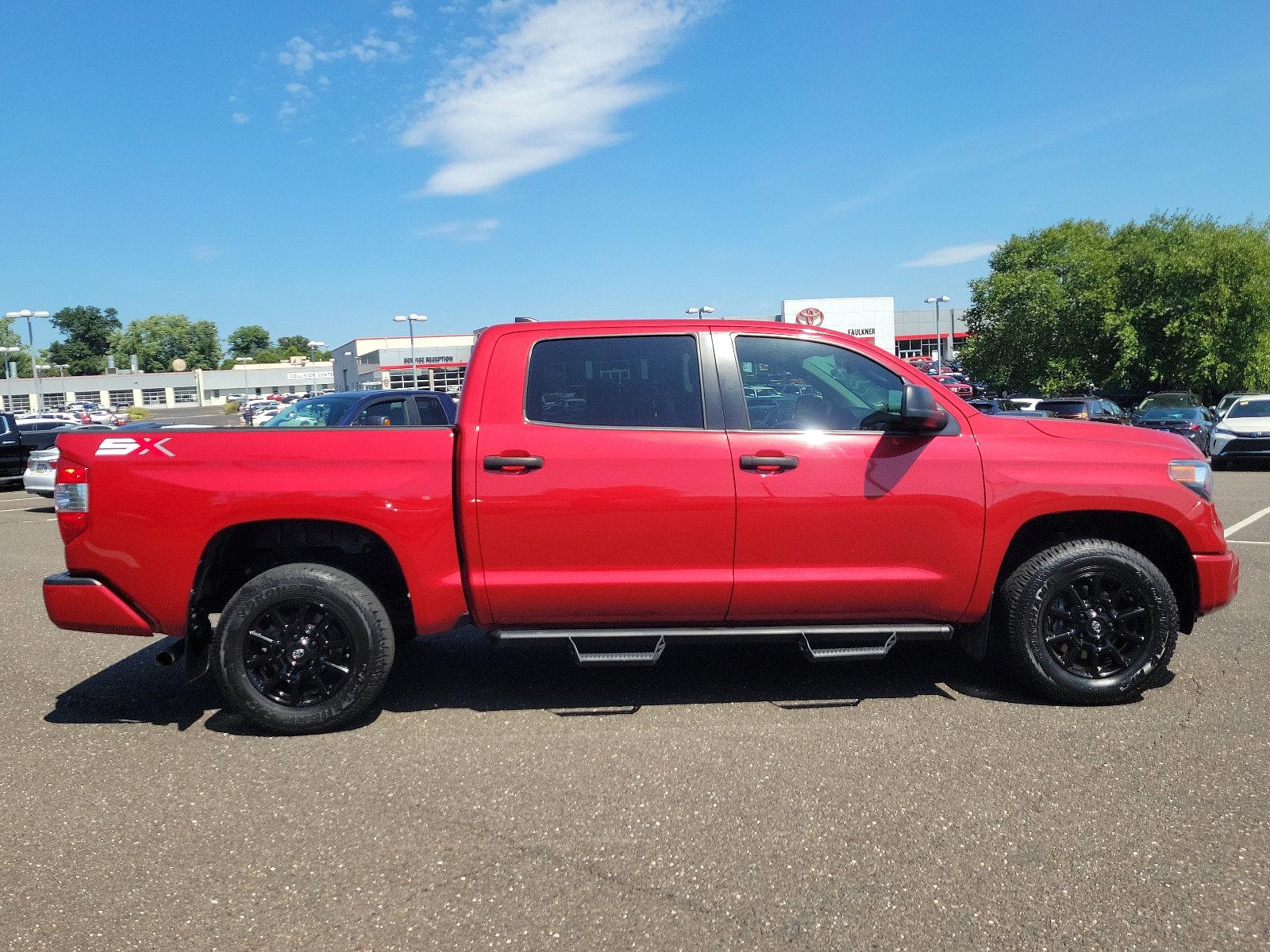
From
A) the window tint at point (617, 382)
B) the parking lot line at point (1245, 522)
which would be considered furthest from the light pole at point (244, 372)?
the window tint at point (617, 382)

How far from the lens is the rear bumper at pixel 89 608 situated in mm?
4309

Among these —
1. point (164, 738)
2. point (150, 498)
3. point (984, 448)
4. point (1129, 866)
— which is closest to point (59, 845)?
point (164, 738)

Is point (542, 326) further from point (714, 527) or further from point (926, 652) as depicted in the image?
point (926, 652)

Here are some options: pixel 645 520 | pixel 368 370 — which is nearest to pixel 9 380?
pixel 368 370

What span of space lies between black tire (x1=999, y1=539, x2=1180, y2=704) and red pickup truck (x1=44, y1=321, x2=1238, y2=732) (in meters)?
0.01

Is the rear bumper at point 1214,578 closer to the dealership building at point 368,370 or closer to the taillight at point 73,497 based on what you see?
the taillight at point 73,497

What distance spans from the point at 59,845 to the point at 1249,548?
9750mm

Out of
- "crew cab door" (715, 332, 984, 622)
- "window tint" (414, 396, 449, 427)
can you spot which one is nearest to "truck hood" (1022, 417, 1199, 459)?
"crew cab door" (715, 332, 984, 622)

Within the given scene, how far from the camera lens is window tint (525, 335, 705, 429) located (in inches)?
175

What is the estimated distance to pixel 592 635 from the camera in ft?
14.3

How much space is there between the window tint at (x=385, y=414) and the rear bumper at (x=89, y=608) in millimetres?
5937

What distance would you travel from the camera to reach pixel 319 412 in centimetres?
1099

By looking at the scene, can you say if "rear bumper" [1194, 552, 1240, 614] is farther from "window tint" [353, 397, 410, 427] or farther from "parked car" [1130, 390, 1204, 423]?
"parked car" [1130, 390, 1204, 423]

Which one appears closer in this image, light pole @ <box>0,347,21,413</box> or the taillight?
the taillight
